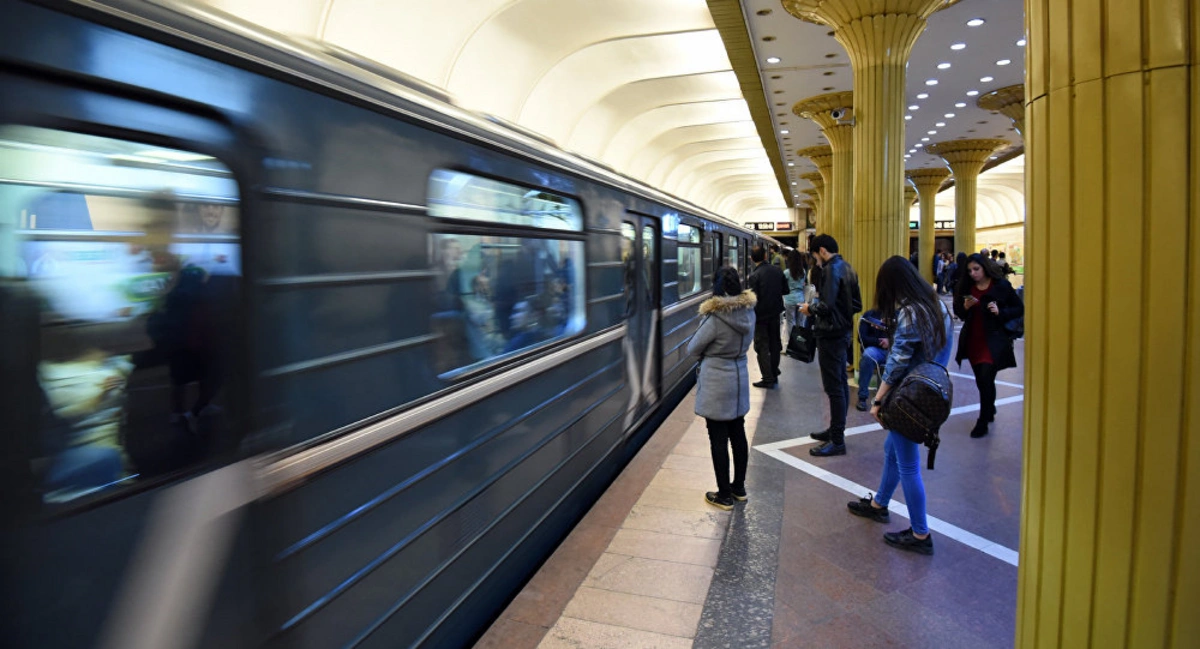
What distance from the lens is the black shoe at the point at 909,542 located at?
3586 millimetres

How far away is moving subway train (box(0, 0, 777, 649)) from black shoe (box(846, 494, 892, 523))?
2.19 metres

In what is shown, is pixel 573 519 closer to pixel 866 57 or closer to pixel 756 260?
pixel 756 260

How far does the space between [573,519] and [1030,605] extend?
2.83 m

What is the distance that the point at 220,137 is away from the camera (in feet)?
5.45

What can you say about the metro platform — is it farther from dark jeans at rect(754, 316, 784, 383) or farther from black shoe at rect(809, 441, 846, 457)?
dark jeans at rect(754, 316, 784, 383)

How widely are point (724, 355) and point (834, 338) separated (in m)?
1.81

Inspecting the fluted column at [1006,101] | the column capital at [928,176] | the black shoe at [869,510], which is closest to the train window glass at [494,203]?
the black shoe at [869,510]

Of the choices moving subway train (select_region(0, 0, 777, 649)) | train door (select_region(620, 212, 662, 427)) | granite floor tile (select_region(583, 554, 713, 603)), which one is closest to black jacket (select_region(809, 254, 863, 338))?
train door (select_region(620, 212, 662, 427))

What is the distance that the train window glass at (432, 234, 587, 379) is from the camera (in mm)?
2566

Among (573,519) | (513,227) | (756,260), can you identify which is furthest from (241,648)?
(756,260)

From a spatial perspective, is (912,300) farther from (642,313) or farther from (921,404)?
(642,313)

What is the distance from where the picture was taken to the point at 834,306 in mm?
5496

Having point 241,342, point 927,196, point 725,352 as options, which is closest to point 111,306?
point 241,342

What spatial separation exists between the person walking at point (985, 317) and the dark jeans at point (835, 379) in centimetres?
116
